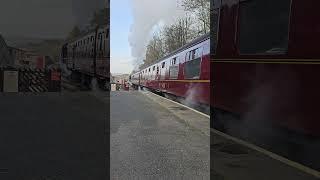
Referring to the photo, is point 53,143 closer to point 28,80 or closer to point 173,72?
point 173,72

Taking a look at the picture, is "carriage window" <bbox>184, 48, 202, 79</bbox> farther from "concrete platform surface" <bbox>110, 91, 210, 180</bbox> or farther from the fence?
the fence

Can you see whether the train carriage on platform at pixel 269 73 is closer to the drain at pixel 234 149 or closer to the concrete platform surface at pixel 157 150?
the drain at pixel 234 149

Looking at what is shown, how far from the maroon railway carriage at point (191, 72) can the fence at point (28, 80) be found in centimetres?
461

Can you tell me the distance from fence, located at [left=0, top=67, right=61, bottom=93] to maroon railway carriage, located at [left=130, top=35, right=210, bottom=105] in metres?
4.61

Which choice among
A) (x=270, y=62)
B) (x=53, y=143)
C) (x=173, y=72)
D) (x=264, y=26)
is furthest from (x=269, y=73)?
(x=173, y=72)

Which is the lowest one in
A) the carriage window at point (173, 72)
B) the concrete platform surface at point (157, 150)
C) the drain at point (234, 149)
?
the concrete platform surface at point (157, 150)

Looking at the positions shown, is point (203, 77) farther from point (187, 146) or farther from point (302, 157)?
point (302, 157)

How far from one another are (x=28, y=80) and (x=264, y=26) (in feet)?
56.0

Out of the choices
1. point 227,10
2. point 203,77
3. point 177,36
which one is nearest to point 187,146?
point 227,10

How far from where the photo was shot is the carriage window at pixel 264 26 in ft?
24.5

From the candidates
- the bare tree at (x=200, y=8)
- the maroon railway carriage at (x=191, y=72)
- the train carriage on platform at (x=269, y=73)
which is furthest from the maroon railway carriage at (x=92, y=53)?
the bare tree at (x=200, y=8)

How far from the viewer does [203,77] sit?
47.6 feet

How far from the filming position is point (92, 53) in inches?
409

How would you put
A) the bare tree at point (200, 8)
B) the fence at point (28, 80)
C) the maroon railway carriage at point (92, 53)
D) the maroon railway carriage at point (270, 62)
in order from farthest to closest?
the bare tree at point (200, 8)
the fence at point (28, 80)
the maroon railway carriage at point (92, 53)
the maroon railway carriage at point (270, 62)
